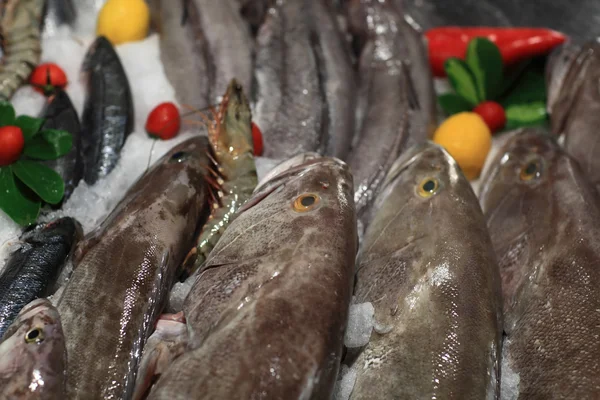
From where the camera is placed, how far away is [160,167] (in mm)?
2463

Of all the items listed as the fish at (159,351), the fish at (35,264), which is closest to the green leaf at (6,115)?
the fish at (35,264)

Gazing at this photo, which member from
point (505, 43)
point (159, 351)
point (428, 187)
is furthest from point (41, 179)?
point (505, 43)

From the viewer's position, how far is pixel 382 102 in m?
3.35

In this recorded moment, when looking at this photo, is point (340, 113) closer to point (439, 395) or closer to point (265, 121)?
point (265, 121)

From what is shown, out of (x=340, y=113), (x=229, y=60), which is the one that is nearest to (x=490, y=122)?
(x=340, y=113)

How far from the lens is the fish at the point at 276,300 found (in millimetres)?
1602

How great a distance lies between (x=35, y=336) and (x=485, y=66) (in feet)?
10.1

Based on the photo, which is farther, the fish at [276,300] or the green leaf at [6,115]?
the green leaf at [6,115]

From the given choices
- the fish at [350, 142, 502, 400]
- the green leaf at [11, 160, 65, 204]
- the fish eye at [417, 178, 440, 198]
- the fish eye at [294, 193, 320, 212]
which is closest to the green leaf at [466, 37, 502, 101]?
the fish at [350, 142, 502, 400]

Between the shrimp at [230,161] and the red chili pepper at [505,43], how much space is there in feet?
6.19

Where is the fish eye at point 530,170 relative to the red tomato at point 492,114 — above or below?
above

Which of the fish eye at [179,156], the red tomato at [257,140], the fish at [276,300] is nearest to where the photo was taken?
the fish at [276,300]

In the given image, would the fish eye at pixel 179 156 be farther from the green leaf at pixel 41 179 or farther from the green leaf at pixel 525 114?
the green leaf at pixel 525 114

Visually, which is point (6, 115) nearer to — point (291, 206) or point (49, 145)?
point (49, 145)
